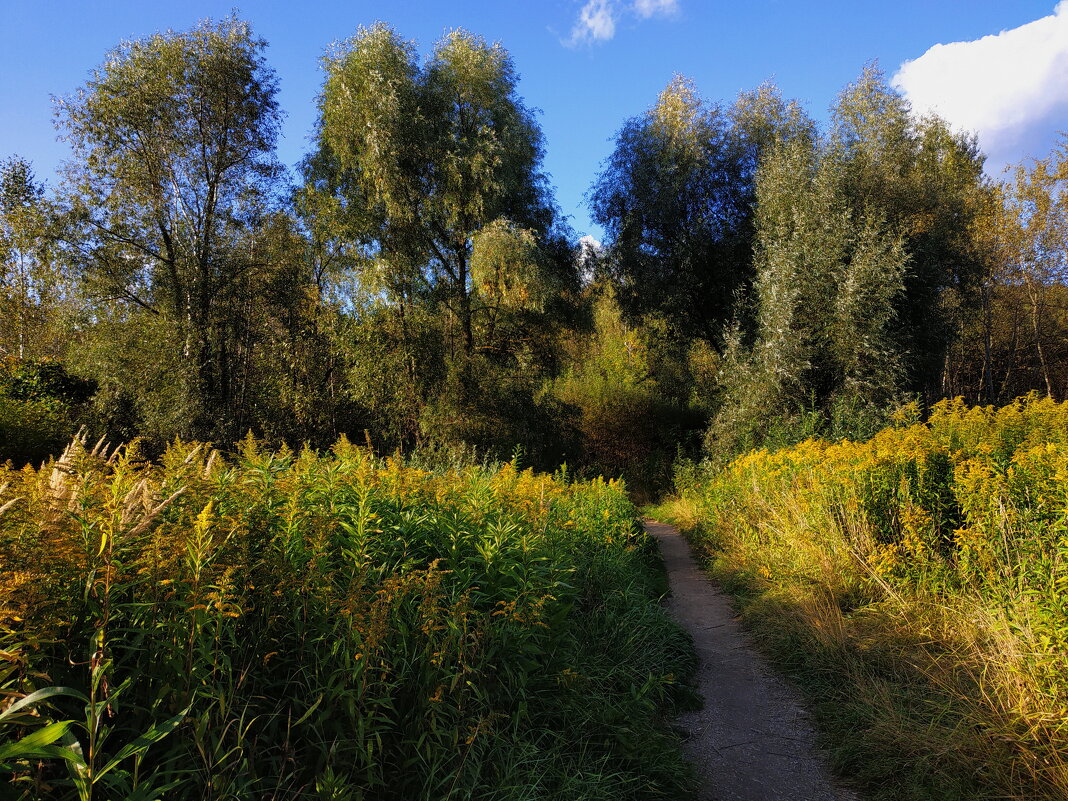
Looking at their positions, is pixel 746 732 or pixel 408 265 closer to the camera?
pixel 746 732

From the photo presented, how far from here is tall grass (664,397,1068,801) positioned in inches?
119

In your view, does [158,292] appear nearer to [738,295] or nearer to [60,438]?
[60,438]

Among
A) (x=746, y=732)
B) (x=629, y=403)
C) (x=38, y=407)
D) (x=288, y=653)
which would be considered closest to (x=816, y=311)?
(x=629, y=403)

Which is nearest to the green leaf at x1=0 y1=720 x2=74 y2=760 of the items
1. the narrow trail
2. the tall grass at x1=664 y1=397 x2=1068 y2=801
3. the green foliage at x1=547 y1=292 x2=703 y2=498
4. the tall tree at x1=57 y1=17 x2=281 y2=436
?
the narrow trail

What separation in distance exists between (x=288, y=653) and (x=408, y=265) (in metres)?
12.8

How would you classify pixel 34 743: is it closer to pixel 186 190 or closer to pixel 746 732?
pixel 746 732

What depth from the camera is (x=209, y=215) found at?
1357 centimetres

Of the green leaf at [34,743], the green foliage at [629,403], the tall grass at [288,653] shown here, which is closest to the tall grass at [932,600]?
the tall grass at [288,653]

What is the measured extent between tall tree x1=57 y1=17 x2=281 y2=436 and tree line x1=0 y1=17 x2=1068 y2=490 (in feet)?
0.16

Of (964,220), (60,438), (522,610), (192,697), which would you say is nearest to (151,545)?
(192,697)

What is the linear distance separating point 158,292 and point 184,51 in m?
5.59

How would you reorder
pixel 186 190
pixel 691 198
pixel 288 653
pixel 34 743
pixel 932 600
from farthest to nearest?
pixel 691 198 < pixel 186 190 < pixel 932 600 < pixel 288 653 < pixel 34 743

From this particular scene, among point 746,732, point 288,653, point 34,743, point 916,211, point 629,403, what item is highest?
point 916,211

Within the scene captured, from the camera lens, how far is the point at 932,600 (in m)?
4.47
